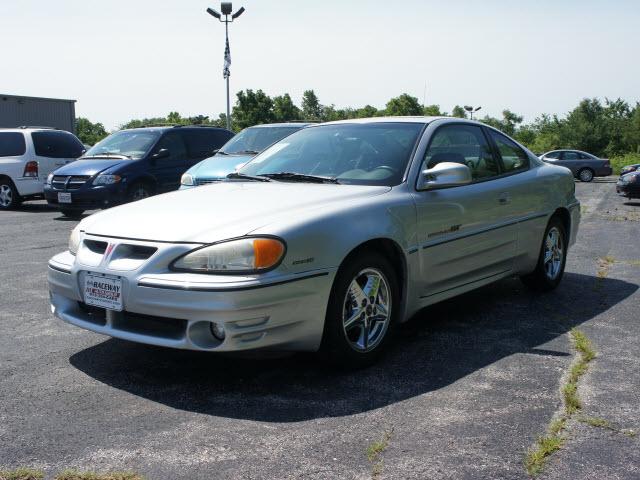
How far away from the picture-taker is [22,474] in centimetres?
293

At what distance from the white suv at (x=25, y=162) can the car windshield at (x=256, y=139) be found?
5489 millimetres

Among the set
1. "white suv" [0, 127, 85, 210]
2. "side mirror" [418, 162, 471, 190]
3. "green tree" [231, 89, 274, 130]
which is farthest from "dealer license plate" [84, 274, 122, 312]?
"green tree" [231, 89, 274, 130]

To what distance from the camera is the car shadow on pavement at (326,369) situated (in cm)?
374

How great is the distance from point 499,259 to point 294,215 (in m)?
2.16

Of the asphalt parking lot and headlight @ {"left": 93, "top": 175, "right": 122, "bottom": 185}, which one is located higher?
headlight @ {"left": 93, "top": 175, "right": 122, "bottom": 185}

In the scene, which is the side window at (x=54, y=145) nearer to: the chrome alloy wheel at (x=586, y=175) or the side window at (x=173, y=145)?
the side window at (x=173, y=145)

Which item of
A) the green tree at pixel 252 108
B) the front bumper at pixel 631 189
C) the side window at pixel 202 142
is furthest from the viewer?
the green tree at pixel 252 108

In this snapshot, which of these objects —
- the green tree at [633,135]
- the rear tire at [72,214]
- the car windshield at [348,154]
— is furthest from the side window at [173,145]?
the green tree at [633,135]

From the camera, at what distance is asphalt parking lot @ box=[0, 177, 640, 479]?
305 cm

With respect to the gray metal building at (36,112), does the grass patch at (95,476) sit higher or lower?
lower

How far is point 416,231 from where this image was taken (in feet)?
15.1

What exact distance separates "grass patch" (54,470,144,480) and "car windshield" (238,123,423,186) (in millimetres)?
2433

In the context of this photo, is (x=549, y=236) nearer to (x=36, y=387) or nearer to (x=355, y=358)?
(x=355, y=358)

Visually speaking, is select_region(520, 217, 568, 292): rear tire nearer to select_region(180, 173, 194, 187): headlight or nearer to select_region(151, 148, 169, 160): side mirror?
select_region(180, 173, 194, 187): headlight
